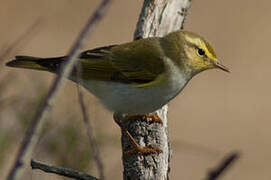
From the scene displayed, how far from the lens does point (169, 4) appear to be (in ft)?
14.7

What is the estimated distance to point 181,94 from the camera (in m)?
8.99

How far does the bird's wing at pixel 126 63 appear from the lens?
4.02m

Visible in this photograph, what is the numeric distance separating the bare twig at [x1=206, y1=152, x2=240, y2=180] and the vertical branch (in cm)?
240

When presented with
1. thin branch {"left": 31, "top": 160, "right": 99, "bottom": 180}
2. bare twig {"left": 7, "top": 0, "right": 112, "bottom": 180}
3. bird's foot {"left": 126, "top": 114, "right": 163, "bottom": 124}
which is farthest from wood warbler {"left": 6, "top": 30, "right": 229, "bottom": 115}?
bare twig {"left": 7, "top": 0, "right": 112, "bottom": 180}

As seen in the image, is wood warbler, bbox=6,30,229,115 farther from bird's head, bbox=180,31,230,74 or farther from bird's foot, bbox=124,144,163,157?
bird's foot, bbox=124,144,163,157

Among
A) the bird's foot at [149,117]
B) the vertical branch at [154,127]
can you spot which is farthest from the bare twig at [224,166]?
the bird's foot at [149,117]

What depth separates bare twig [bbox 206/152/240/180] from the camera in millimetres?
1103

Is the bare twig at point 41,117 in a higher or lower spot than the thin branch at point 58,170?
higher

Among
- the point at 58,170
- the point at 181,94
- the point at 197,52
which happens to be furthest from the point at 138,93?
the point at 181,94

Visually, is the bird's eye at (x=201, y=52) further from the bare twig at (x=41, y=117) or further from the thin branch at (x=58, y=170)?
the bare twig at (x=41, y=117)

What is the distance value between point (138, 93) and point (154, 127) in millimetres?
274

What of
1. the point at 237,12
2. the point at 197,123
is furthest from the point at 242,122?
the point at 237,12

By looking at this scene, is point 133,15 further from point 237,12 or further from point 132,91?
point 132,91

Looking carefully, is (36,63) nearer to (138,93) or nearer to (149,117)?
(138,93)
